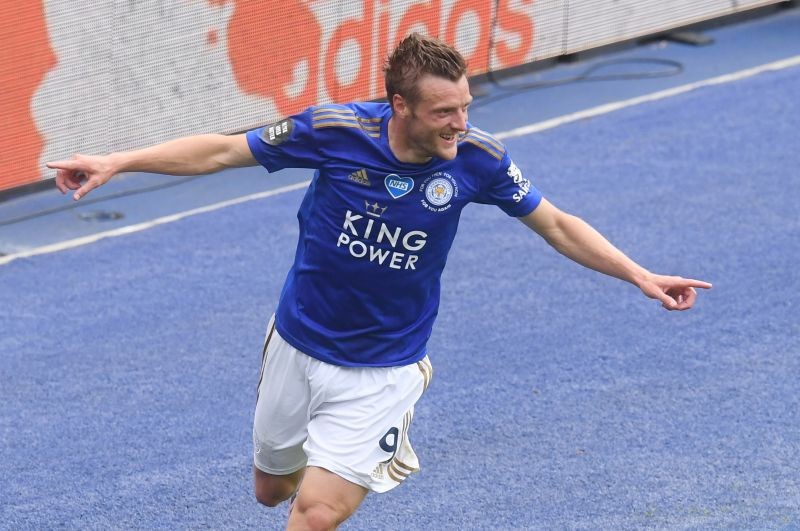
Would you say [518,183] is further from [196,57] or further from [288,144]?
[196,57]

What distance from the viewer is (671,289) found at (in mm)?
5367

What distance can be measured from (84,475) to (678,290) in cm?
315

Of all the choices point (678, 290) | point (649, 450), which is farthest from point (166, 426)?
point (678, 290)

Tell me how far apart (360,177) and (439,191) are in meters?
0.30

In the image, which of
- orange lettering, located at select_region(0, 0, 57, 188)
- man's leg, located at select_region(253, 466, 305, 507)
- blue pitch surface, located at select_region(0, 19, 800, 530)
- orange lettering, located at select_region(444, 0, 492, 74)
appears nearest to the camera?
man's leg, located at select_region(253, 466, 305, 507)

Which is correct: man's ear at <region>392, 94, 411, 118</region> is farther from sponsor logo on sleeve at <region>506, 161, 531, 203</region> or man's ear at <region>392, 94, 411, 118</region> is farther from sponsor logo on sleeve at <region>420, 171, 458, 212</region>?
sponsor logo on sleeve at <region>506, 161, 531, 203</region>

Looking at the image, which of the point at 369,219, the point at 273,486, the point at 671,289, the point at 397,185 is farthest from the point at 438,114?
the point at 273,486

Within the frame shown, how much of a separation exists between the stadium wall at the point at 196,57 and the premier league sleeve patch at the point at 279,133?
4047 mm

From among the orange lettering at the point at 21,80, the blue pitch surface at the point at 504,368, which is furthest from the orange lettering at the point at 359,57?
the orange lettering at the point at 21,80

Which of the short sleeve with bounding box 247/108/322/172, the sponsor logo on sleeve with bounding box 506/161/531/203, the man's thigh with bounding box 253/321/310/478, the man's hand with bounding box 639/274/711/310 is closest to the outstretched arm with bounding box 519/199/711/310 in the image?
the man's hand with bounding box 639/274/711/310

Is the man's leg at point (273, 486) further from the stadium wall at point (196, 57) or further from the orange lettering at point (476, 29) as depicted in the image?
the orange lettering at point (476, 29)

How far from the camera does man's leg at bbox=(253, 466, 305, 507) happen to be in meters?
5.85

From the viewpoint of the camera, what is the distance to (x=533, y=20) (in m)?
11.0

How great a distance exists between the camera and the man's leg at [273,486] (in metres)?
5.85
